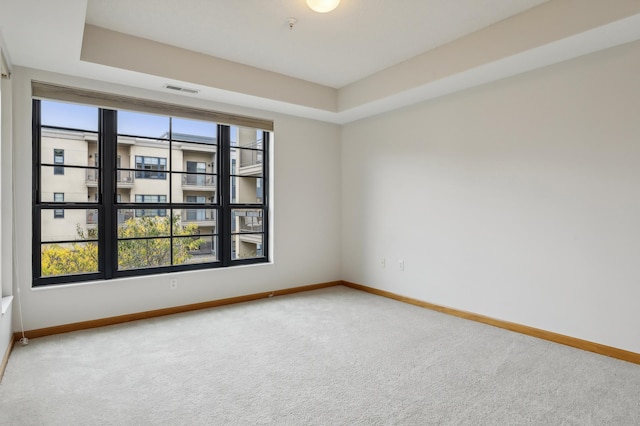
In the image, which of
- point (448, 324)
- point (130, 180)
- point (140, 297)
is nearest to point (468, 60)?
point (448, 324)

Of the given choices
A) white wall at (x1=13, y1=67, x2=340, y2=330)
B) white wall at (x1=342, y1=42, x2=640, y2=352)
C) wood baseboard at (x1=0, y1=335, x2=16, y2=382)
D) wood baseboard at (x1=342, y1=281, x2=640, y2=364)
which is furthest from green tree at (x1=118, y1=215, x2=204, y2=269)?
wood baseboard at (x1=342, y1=281, x2=640, y2=364)

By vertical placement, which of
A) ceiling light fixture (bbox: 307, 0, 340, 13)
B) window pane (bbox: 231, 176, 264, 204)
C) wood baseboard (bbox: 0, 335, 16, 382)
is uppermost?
ceiling light fixture (bbox: 307, 0, 340, 13)

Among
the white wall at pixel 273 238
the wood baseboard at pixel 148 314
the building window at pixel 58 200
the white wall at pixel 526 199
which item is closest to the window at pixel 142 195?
the building window at pixel 58 200

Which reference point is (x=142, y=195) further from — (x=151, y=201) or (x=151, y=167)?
(x=151, y=167)

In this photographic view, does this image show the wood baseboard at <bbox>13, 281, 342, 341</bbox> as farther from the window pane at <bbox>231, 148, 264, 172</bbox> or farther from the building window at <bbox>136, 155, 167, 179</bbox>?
the window pane at <bbox>231, 148, 264, 172</bbox>

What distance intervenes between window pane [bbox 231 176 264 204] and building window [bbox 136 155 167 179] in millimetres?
808

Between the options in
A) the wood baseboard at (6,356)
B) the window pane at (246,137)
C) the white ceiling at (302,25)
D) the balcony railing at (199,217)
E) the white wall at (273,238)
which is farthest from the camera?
the window pane at (246,137)

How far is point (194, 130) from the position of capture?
4230mm

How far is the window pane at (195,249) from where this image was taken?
4.14 metres

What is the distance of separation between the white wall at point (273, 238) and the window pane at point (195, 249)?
8.5 inches

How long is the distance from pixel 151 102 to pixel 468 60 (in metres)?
3.04

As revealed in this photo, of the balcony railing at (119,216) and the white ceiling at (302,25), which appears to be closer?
the white ceiling at (302,25)

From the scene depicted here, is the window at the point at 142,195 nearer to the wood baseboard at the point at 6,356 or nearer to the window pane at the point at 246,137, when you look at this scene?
the window pane at the point at 246,137

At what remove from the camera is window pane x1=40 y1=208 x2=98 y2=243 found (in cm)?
338
